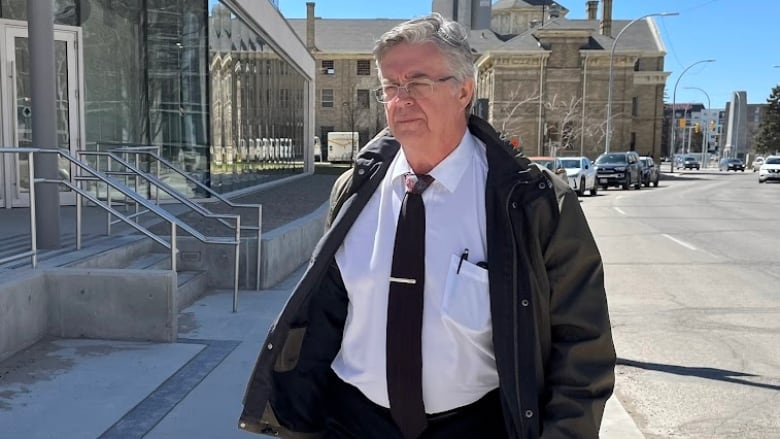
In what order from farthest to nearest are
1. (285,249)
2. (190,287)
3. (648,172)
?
1. (648,172)
2. (285,249)
3. (190,287)

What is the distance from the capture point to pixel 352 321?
206 centimetres

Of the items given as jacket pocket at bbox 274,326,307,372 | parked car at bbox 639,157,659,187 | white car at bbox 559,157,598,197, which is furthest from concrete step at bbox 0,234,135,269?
parked car at bbox 639,157,659,187

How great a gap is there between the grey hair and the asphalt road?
305 centimetres

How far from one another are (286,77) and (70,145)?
13.7m

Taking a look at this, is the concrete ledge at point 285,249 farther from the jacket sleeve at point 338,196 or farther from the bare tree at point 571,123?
the bare tree at point 571,123

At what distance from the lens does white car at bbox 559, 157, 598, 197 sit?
2638cm

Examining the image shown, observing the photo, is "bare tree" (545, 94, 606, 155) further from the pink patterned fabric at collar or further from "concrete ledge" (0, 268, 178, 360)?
the pink patterned fabric at collar

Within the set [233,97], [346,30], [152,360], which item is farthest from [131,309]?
[346,30]

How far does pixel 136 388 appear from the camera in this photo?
4.39 meters

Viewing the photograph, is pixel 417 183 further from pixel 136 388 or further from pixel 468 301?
pixel 136 388

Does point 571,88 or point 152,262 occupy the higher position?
point 571,88

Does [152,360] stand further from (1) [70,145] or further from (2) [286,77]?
(2) [286,77]

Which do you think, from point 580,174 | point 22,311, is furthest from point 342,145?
point 22,311

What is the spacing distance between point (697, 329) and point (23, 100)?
978cm
